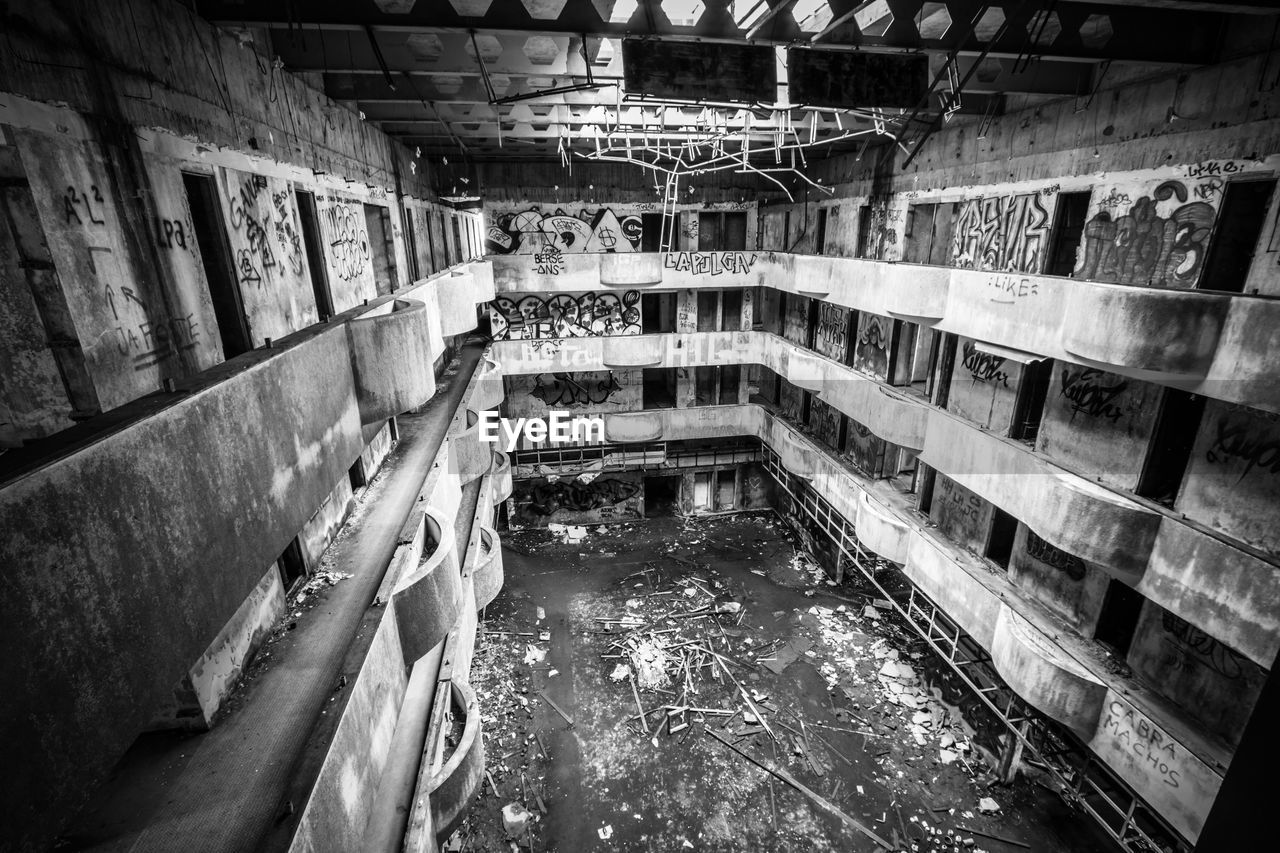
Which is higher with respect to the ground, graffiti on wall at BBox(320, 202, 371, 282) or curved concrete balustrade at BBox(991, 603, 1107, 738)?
graffiti on wall at BBox(320, 202, 371, 282)

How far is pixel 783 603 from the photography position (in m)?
17.4

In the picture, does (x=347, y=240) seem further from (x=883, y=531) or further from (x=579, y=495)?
(x=579, y=495)

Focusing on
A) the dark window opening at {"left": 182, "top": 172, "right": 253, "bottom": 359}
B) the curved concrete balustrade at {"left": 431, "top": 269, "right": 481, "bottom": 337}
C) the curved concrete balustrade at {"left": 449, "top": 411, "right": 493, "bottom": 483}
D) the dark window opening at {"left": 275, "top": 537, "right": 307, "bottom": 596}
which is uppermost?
the dark window opening at {"left": 182, "top": 172, "right": 253, "bottom": 359}

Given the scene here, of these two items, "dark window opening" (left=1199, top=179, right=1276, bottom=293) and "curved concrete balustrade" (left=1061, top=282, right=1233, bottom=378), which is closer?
"curved concrete balustrade" (left=1061, top=282, right=1233, bottom=378)

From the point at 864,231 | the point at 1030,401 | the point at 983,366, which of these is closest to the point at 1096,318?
the point at 1030,401

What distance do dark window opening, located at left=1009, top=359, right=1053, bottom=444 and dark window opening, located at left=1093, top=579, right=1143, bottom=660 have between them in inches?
115

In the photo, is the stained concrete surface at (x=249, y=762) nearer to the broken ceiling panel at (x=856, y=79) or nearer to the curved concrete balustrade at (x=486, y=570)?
the curved concrete balustrade at (x=486, y=570)

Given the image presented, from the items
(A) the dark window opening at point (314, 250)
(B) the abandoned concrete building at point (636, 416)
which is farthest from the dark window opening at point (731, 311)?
(A) the dark window opening at point (314, 250)

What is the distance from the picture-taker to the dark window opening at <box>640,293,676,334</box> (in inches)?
867

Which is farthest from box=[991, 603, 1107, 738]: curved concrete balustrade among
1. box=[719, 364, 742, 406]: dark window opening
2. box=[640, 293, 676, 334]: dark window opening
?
box=[640, 293, 676, 334]: dark window opening

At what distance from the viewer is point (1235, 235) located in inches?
309

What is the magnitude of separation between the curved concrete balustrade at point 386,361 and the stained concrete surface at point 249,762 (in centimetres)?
211

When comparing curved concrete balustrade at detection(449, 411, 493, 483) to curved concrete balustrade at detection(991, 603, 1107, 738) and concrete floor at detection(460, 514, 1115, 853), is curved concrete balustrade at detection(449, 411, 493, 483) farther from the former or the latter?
curved concrete balustrade at detection(991, 603, 1107, 738)

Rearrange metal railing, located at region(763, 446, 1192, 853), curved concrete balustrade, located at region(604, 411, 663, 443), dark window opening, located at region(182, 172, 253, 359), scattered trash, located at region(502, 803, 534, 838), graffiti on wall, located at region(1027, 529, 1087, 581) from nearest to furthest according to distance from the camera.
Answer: dark window opening, located at region(182, 172, 253, 359) < metal railing, located at region(763, 446, 1192, 853) < graffiti on wall, located at region(1027, 529, 1087, 581) < scattered trash, located at region(502, 803, 534, 838) < curved concrete balustrade, located at region(604, 411, 663, 443)
